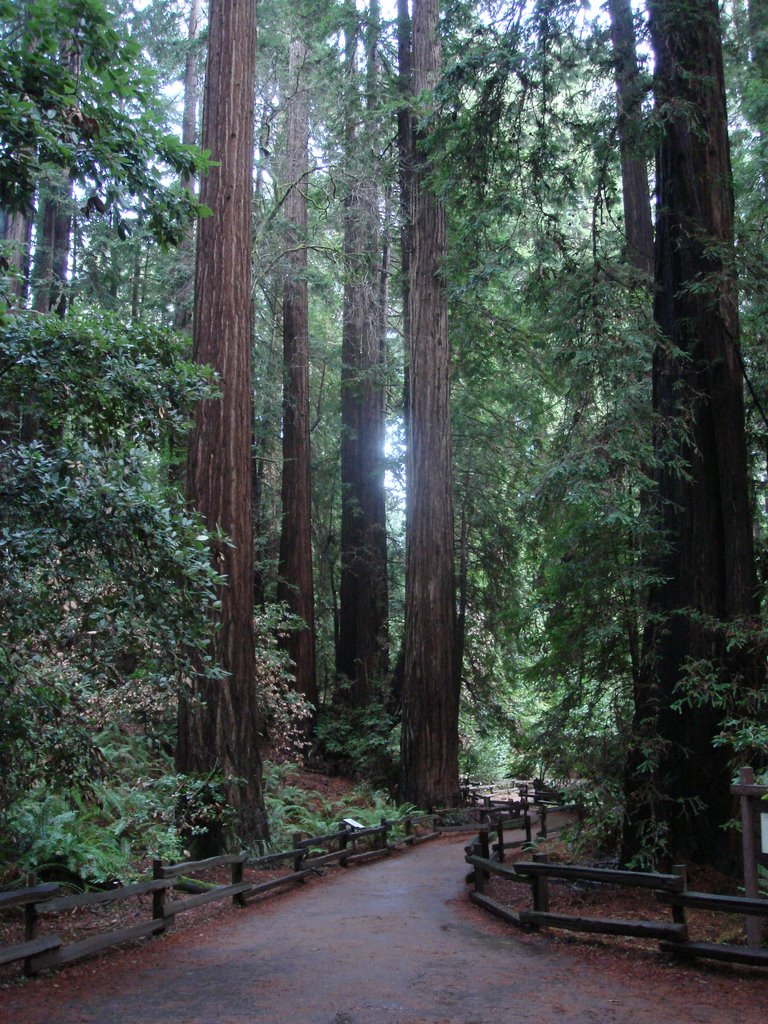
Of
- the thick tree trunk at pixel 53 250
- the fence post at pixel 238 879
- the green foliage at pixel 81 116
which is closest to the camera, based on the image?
the green foliage at pixel 81 116

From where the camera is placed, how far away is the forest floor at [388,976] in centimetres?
539

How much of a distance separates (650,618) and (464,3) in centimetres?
840

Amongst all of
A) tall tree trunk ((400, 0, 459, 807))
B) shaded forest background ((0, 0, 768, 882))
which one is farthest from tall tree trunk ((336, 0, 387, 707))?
tall tree trunk ((400, 0, 459, 807))

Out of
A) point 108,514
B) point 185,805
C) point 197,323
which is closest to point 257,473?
point 197,323

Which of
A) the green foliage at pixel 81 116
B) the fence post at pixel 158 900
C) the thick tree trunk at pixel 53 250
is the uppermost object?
the thick tree trunk at pixel 53 250

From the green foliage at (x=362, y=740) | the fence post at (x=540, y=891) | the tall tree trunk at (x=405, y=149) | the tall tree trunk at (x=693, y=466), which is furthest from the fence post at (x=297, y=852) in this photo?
the green foliage at (x=362, y=740)

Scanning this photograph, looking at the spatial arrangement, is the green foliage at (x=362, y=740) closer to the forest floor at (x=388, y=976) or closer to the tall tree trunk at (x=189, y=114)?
the tall tree trunk at (x=189, y=114)

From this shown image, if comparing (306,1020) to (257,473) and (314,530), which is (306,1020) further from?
(314,530)

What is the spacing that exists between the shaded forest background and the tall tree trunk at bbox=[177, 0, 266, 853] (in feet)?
0.15

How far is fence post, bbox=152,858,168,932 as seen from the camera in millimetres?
7547

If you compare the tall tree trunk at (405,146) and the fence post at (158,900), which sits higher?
the tall tree trunk at (405,146)

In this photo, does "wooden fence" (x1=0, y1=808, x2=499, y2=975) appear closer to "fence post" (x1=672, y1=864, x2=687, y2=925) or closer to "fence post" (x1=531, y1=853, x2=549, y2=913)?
"fence post" (x1=531, y1=853, x2=549, y2=913)

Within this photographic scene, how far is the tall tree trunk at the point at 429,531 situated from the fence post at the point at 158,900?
812cm

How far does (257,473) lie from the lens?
2131cm
